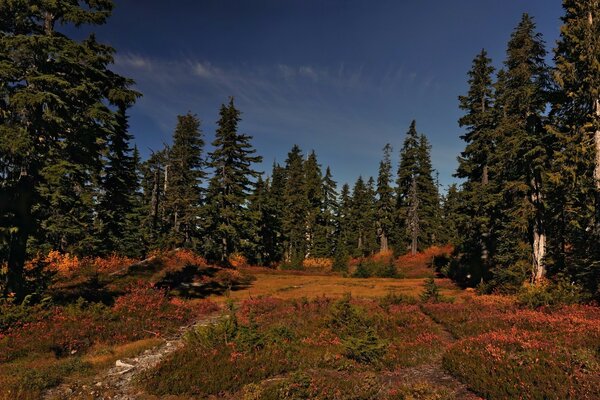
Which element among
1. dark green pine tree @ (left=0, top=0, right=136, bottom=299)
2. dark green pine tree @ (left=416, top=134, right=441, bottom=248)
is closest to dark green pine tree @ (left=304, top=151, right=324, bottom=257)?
dark green pine tree @ (left=416, top=134, right=441, bottom=248)

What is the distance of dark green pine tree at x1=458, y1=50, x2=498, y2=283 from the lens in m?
31.0

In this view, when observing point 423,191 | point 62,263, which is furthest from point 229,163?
point 423,191

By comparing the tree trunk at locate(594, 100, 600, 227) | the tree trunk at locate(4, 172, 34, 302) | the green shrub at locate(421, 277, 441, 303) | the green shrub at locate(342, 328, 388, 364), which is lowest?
the green shrub at locate(342, 328, 388, 364)

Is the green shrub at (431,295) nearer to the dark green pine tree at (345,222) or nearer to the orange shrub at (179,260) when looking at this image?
the orange shrub at (179,260)

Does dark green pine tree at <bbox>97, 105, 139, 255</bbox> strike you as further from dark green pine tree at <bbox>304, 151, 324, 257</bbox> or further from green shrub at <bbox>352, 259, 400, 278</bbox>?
dark green pine tree at <bbox>304, 151, 324, 257</bbox>

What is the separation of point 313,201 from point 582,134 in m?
51.9

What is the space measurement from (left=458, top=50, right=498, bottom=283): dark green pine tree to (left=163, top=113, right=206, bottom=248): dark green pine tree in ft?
102

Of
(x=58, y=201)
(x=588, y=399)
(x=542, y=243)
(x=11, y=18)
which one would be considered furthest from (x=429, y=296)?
(x=11, y=18)

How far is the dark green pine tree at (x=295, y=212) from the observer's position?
63875mm

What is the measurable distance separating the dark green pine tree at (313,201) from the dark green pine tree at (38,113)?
163 ft

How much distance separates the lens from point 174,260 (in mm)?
32062

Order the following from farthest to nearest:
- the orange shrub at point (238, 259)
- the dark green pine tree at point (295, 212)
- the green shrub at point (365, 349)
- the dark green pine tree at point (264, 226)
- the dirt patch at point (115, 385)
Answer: the dark green pine tree at point (295, 212)
the dark green pine tree at point (264, 226)
the orange shrub at point (238, 259)
the green shrub at point (365, 349)
the dirt patch at point (115, 385)

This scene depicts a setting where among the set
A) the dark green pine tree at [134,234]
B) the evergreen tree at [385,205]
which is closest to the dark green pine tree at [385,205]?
the evergreen tree at [385,205]

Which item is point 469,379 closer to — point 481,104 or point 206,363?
point 206,363
